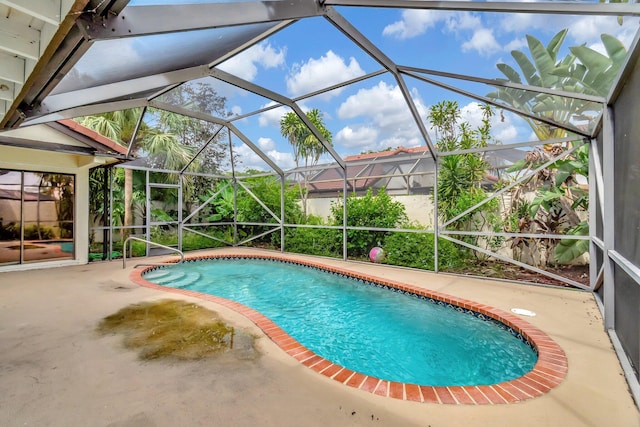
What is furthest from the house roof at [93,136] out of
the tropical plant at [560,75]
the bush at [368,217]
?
the tropical plant at [560,75]

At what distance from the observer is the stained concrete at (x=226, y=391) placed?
206 centimetres

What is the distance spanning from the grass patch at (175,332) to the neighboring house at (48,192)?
15.7ft

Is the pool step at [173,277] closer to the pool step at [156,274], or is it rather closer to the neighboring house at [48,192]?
the pool step at [156,274]

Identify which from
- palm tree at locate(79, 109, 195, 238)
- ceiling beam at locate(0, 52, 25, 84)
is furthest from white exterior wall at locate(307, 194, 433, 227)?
ceiling beam at locate(0, 52, 25, 84)

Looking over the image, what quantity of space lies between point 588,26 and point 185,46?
4.54m

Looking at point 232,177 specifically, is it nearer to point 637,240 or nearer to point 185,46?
point 185,46

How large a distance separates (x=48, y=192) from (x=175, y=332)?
22.9 feet

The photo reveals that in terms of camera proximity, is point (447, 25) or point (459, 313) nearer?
point (459, 313)

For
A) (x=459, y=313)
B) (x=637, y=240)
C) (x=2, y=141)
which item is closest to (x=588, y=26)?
(x=637, y=240)

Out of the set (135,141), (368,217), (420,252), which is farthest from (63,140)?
(420,252)

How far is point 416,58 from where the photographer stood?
5156 millimetres

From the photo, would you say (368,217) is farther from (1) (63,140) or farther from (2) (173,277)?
(1) (63,140)

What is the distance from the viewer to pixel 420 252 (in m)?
7.67

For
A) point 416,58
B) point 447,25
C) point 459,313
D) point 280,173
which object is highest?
point 447,25
